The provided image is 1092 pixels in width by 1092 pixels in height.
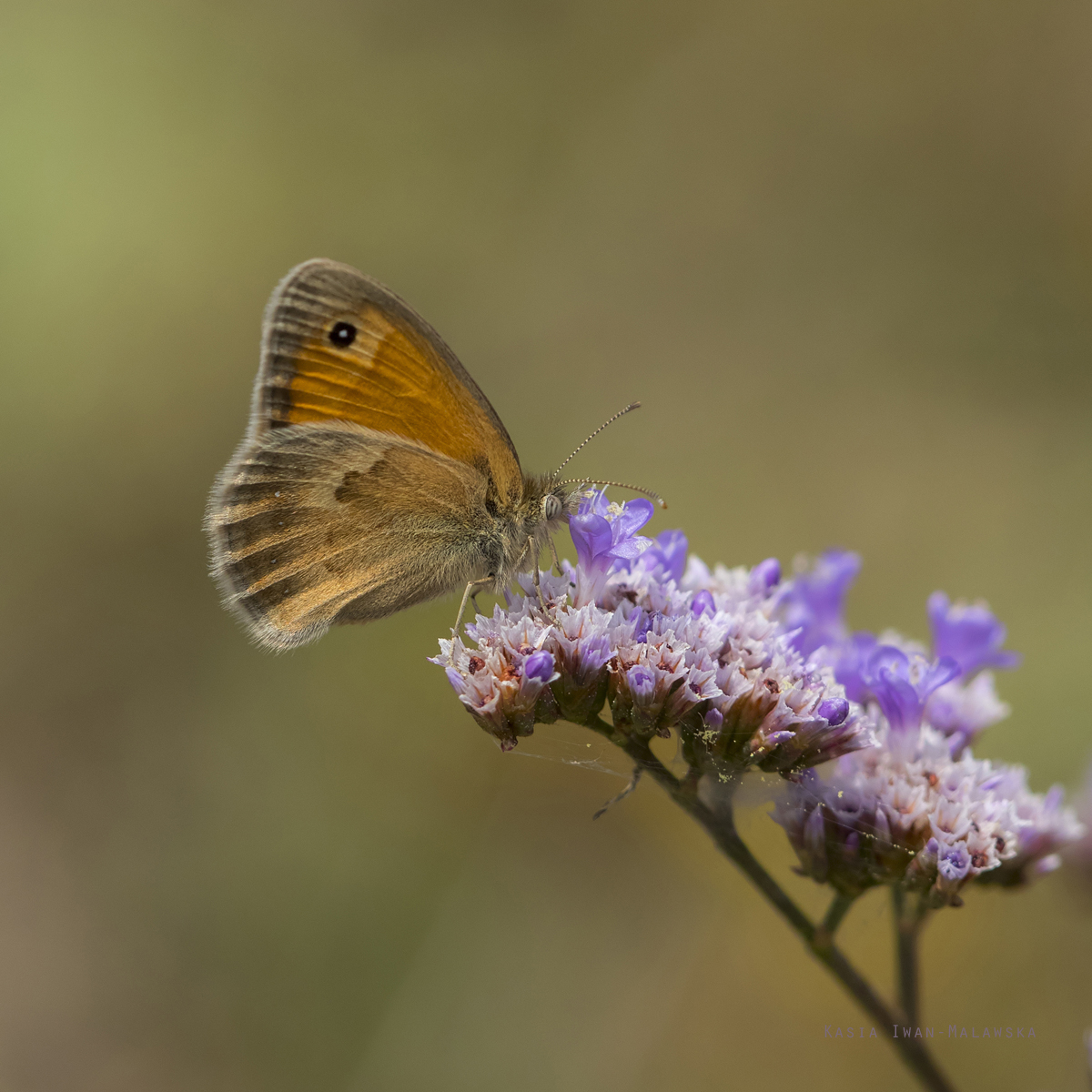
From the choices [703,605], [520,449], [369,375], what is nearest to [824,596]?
[703,605]

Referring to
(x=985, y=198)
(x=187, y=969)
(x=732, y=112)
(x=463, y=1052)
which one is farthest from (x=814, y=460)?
(x=187, y=969)

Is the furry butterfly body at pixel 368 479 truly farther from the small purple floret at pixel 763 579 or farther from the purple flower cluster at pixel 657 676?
the small purple floret at pixel 763 579

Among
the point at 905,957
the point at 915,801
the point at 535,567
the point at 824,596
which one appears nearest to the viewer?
the point at 915,801

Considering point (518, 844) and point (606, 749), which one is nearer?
point (606, 749)

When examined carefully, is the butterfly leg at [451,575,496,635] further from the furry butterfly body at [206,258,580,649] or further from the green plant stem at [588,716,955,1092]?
the green plant stem at [588,716,955,1092]

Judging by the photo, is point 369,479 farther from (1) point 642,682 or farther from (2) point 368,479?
(1) point 642,682

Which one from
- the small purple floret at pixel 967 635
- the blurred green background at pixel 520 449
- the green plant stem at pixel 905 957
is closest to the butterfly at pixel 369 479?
the blurred green background at pixel 520 449

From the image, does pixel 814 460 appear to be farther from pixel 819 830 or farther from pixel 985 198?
pixel 819 830

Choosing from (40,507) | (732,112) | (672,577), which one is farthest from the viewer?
(732,112)

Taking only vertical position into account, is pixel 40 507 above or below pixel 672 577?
above
